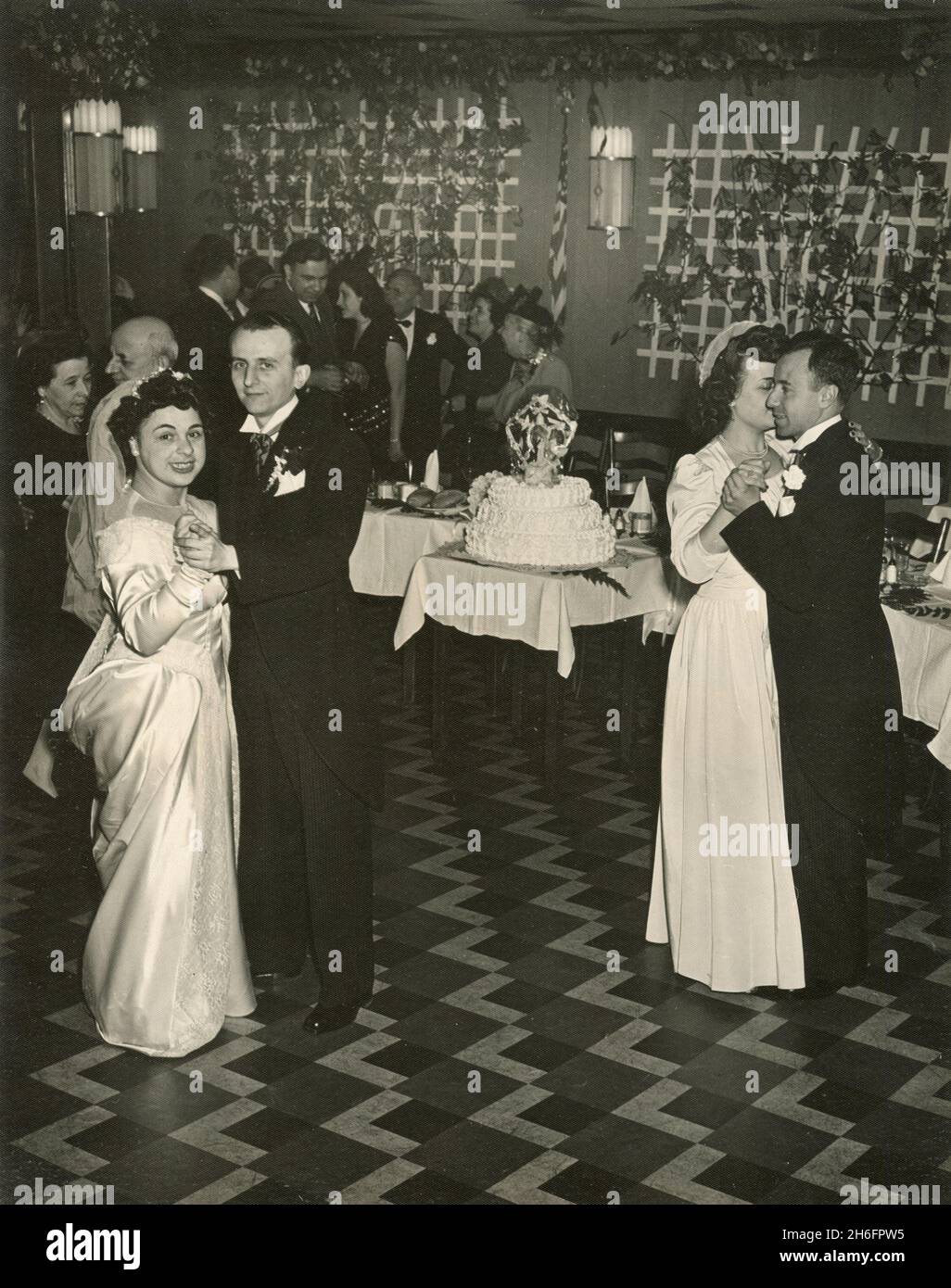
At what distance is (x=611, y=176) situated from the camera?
10617mm

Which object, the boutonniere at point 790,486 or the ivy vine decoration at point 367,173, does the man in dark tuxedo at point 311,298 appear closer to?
the ivy vine decoration at point 367,173

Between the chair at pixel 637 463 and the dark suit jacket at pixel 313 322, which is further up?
the dark suit jacket at pixel 313 322

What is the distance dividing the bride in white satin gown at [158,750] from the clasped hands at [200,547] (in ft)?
0.10

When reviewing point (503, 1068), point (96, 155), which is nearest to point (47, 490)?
point (503, 1068)

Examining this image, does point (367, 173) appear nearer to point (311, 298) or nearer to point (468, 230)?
point (468, 230)

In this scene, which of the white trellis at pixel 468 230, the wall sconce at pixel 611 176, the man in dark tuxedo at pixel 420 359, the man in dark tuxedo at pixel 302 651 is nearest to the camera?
the man in dark tuxedo at pixel 302 651

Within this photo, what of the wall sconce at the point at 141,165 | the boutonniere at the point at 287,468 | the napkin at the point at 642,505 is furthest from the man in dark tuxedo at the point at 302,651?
the wall sconce at the point at 141,165

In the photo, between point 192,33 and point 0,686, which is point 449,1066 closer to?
point 0,686

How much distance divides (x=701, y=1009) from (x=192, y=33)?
997 centimetres

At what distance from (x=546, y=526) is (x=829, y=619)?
2.09 meters

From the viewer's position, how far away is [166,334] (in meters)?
5.48

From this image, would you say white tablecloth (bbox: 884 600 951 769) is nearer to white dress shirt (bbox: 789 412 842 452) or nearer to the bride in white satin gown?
white dress shirt (bbox: 789 412 842 452)

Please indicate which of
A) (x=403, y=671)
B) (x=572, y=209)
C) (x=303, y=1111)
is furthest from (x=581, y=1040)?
(x=572, y=209)

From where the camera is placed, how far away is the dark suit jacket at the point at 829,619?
4.15 metres
